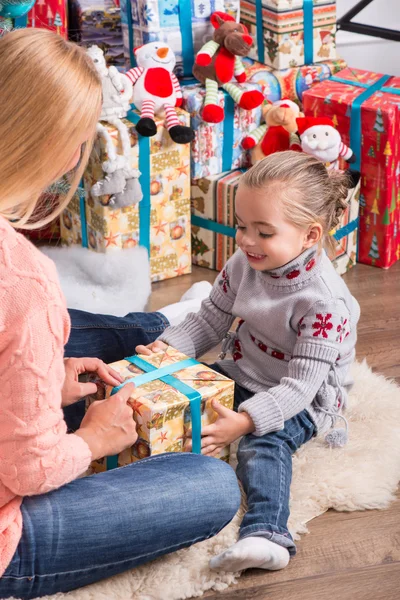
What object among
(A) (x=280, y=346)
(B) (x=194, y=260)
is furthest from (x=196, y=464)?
(B) (x=194, y=260)

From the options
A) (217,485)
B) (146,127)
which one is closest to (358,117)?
(146,127)

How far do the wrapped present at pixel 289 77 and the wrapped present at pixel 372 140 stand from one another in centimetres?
6

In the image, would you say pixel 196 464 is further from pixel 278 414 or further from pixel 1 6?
pixel 1 6

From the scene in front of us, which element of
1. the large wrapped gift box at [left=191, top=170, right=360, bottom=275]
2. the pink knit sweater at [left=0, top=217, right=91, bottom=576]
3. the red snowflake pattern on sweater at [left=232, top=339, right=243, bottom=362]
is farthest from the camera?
A: the large wrapped gift box at [left=191, top=170, right=360, bottom=275]

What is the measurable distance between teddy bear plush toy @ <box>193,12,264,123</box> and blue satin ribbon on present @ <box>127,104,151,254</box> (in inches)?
7.4

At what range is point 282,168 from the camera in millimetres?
1492

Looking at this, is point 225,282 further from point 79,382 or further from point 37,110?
point 37,110

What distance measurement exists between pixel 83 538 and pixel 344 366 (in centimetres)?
65

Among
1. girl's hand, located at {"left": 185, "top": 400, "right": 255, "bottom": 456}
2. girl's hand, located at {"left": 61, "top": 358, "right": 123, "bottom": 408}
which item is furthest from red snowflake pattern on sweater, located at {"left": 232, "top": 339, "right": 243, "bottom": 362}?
girl's hand, located at {"left": 61, "top": 358, "right": 123, "bottom": 408}

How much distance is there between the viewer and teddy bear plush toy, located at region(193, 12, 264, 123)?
7.30 feet

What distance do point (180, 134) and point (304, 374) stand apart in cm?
88

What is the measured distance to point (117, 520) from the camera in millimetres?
1208

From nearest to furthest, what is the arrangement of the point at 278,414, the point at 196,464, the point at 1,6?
the point at 196,464, the point at 278,414, the point at 1,6

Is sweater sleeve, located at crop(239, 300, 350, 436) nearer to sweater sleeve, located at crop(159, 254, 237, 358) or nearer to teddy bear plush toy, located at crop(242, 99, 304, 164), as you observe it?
sweater sleeve, located at crop(159, 254, 237, 358)
